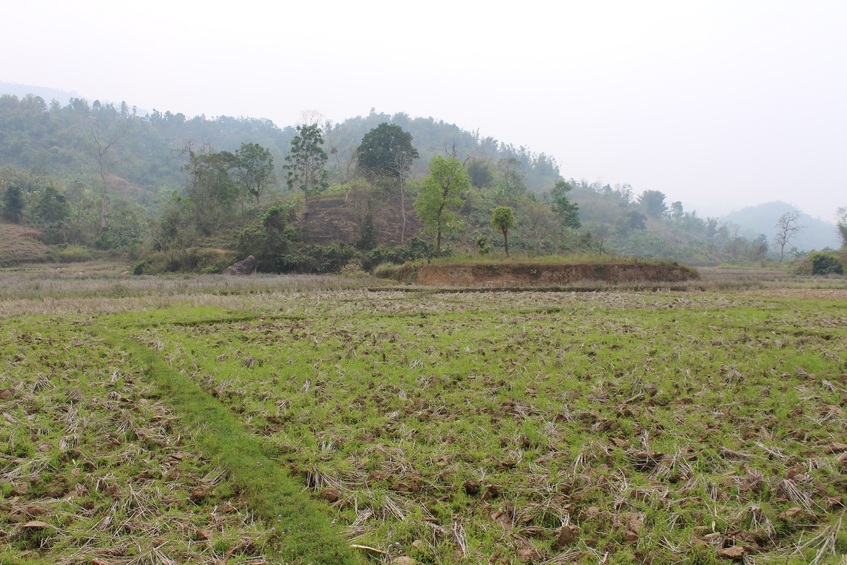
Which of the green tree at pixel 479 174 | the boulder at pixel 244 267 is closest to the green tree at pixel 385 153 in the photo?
the green tree at pixel 479 174

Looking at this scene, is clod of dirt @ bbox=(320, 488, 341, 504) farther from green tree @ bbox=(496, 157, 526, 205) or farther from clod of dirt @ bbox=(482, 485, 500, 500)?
green tree @ bbox=(496, 157, 526, 205)

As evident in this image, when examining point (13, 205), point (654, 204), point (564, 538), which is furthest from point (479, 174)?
point (654, 204)

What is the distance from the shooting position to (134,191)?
76.4 meters

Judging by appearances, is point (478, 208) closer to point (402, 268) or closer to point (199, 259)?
point (402, 268)

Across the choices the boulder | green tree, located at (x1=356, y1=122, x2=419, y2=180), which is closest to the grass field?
the boulder

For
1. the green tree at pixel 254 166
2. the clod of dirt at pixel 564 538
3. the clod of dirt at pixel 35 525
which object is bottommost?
the clod of dirt at pixel 35 525

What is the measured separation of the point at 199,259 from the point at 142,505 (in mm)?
35429

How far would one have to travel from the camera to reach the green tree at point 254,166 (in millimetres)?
45344

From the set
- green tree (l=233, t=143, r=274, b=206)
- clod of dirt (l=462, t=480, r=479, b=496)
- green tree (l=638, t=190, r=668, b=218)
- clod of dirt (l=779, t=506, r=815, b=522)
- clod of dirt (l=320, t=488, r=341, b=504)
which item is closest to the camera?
clod of dirt (l=779, t=506, r=815, b=522)

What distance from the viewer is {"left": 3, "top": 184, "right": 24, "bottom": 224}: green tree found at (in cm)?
4654

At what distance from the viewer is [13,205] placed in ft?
154

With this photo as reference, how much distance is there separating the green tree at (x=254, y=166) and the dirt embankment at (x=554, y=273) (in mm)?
28069

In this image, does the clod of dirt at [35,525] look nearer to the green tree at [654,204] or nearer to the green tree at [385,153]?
the green tree at [385,153]

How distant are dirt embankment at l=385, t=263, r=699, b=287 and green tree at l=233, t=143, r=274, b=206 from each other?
2807 centimetres
